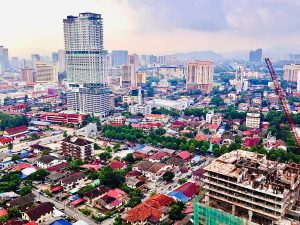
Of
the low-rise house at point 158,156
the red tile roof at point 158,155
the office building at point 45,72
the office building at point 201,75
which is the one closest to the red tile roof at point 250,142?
the low-rise house at point 158,156

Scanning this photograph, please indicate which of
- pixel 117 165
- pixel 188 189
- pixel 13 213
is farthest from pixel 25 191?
pixel 188 189

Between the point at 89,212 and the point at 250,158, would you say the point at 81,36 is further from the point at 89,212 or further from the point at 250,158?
the point at 250,158

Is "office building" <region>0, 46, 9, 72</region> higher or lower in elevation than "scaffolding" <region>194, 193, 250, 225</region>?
higher

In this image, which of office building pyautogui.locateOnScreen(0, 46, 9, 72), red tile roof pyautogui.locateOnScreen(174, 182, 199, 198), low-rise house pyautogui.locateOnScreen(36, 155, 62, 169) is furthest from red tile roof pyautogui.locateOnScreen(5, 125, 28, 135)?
office building pyautogui.locateOnScreen(0, 46, 9, 72)

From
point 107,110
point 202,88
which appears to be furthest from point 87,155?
point 202,88

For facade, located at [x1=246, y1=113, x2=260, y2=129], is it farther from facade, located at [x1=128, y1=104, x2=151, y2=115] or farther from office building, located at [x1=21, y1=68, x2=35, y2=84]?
office building, located at [x1=21, y1=68, x2=35, y2=84]

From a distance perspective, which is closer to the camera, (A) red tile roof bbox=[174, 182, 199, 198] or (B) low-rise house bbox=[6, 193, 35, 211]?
(B) low-rise house bbox=[6, 193, 35, 211]

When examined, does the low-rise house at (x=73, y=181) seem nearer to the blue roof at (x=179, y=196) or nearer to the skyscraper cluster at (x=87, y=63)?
the blue roof at (x=179, y=196)
